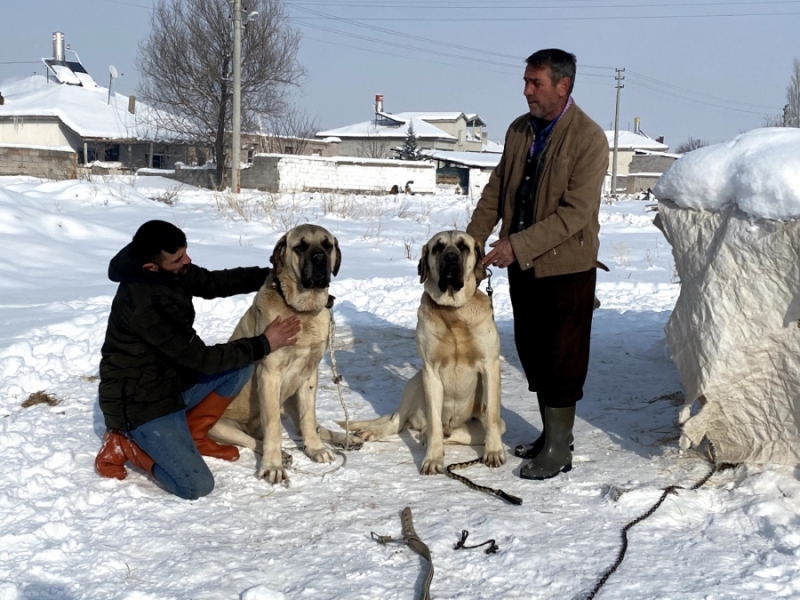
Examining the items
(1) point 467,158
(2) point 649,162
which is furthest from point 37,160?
(2) point 649,162

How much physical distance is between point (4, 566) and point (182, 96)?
26664mm

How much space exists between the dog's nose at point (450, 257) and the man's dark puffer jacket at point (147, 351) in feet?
3.36

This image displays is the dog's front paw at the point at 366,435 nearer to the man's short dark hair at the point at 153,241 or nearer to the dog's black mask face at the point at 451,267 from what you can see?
the dog's black mask face at the point at 451,267

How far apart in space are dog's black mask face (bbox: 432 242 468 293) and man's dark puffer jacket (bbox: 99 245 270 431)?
0.99 m

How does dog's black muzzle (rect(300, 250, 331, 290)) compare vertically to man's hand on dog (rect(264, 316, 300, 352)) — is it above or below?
above

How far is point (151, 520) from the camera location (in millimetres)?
3025

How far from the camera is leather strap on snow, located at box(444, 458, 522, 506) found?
3242 mm

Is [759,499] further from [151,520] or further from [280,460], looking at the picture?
[151,520]

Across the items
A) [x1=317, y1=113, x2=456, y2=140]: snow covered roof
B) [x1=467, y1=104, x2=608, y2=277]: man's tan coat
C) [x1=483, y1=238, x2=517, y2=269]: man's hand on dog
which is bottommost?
[x1=483, y1=238, x2=517, y2=269]: man's hand on dog

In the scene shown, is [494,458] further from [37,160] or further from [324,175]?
[324,175]

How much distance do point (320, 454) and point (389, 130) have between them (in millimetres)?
51307

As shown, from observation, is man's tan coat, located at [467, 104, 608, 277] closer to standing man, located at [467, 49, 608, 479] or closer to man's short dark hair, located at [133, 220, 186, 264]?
standing man, located at [467, 49, 608, 479]

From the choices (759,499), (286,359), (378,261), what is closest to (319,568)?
(286,359)

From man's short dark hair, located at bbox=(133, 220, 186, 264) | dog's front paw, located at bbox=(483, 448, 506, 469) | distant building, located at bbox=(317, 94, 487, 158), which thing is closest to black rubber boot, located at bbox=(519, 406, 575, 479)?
dog's front paw, located at bbox=(483, 448, 506, 469)
